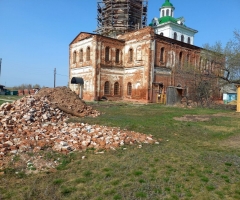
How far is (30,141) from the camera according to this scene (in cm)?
694

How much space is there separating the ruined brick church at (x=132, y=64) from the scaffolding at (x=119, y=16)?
0.29 metres

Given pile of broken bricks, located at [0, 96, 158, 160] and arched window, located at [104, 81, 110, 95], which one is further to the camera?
arched window, located at [104, 81, 110, 95]

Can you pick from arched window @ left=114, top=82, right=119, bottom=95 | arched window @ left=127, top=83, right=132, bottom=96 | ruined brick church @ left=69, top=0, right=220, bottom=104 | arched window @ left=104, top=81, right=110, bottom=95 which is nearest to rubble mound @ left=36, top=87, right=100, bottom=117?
ruined brick church @ left=69, top=0, right=220, bottom=104

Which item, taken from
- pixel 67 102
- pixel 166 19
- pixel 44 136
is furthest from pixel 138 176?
pixel 166 19

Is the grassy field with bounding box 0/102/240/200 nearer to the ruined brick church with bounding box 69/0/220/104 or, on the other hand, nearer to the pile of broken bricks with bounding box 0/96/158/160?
the pile of broken bricks with bounding box 0/96/158/160

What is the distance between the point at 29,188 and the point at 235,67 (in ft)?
68.0

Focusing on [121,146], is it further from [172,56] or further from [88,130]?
[172,56]

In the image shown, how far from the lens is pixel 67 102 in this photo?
1484cm

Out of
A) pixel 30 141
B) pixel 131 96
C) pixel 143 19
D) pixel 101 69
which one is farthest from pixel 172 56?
pixel 30 141

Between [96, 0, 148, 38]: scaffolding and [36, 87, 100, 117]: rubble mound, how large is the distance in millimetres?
21510

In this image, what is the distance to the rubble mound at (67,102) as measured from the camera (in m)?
13.9

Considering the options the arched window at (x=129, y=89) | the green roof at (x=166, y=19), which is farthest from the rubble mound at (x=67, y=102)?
the green roof at (x=166, y=19)

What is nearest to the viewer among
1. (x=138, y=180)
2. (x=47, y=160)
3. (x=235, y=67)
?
(x=138, y=180)

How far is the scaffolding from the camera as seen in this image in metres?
35.8
